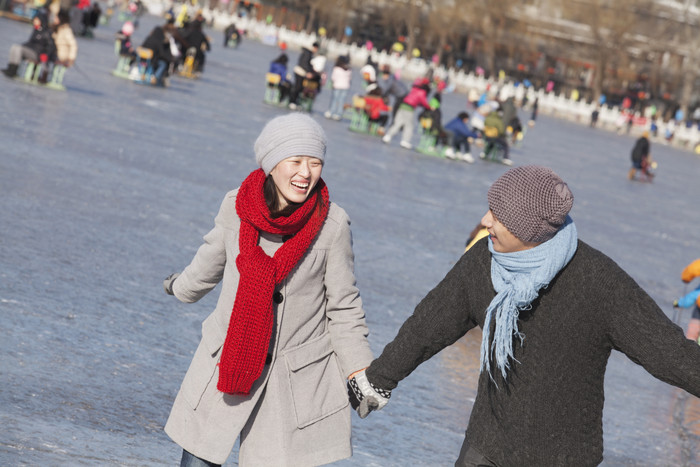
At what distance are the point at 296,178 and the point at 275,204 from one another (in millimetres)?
82

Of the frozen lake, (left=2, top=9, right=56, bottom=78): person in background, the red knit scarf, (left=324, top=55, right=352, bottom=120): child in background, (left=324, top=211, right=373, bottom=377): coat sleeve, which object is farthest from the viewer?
(left=324, top=55, right=352, bottom=120): child in background

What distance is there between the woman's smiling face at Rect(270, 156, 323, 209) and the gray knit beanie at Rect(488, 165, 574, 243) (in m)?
0.46

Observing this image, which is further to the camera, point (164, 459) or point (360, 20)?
point (360, 20)

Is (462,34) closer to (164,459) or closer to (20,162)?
(20,162)

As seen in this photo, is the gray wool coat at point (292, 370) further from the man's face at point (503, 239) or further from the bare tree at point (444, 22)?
the bare tree at point (444, 22)

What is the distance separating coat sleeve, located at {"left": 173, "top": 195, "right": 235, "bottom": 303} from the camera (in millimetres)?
2850

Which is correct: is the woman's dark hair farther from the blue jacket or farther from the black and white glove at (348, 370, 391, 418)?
the blue jacket

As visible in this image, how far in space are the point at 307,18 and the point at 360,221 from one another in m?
65.4

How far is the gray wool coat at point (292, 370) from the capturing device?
275 centimetres

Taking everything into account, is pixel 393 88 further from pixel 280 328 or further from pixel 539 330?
pixel 539 330

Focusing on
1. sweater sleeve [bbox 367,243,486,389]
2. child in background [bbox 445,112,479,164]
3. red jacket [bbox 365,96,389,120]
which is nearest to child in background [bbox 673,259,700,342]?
sweater sleeve [bbox 367,243,486,389]

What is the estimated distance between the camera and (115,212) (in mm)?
7535

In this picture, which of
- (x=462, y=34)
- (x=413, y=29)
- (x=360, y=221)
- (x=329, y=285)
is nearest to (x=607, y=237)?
(x=360, y=221)

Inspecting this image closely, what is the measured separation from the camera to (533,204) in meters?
2.51
